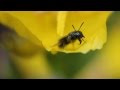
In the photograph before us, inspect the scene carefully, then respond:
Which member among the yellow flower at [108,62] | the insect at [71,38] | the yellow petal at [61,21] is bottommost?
the yellow flower at [108,62]

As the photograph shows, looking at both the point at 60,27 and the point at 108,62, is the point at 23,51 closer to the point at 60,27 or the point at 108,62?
the point at 60,27

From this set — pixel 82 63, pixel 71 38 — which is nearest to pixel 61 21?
pixel 71 38

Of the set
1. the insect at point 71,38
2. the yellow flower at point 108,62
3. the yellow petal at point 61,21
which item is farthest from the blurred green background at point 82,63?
the yellow petal at point 61,21

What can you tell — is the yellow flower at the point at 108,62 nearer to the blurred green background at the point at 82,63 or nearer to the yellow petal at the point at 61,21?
the blurred green background at the point at 82,63

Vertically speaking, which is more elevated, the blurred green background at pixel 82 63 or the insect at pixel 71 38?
the insect at pixel 71 38

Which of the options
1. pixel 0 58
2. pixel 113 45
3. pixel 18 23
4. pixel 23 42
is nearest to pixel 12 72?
pixel 0 58

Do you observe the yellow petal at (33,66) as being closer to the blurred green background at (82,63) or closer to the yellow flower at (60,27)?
the blurred green background at (82,63)
